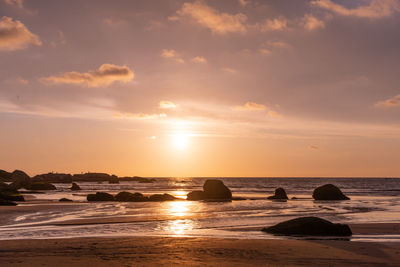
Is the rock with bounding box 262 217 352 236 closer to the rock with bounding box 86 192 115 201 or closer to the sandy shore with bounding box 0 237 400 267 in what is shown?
the sandy shore with bounding box 0 237 400 267

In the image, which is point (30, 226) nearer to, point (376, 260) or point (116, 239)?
point (116, 239)

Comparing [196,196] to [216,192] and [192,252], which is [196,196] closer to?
[216,192]

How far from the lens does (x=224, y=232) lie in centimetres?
1856

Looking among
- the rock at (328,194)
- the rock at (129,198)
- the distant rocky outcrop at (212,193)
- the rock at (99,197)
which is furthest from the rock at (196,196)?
the rock at (328,194)

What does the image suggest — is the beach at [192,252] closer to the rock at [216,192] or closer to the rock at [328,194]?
the rock at [328,194]

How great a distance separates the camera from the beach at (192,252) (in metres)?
11.2

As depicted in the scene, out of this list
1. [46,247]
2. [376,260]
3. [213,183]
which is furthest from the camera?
[213,183]

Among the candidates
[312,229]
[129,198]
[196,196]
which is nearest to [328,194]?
[196,196]

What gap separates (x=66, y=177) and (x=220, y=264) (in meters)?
187

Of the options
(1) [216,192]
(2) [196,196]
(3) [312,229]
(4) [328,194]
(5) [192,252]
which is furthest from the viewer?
(1) [216,192]

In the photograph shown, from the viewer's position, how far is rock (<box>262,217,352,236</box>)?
1741 centimetres

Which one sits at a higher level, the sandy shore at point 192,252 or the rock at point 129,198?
the sandy shore at point 192,252

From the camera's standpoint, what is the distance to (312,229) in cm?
1764

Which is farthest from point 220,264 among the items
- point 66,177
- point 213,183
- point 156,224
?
point 66,177
